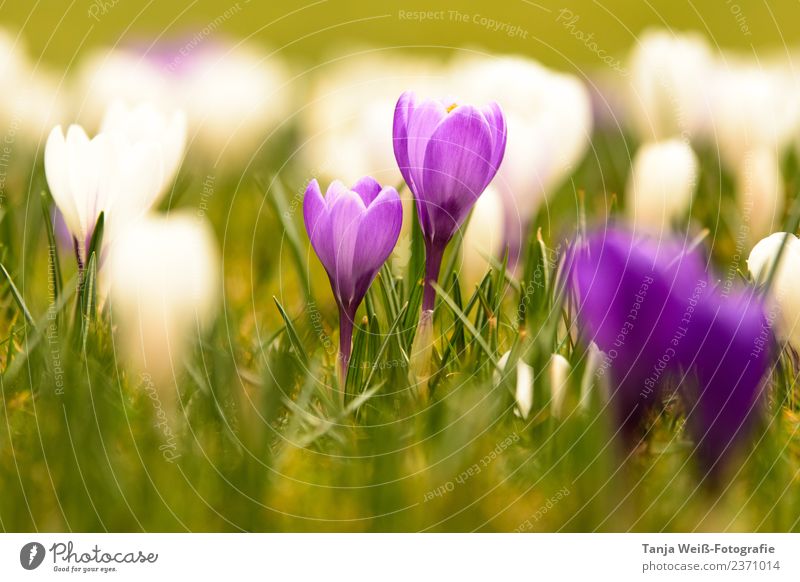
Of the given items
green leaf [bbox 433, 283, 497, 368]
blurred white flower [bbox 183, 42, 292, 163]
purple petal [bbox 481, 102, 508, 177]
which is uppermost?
blurred white flower [bbox 183, 42, 292, 163]

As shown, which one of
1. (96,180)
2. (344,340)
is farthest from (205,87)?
(344,340)

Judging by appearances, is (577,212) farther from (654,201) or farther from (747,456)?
(747,456)

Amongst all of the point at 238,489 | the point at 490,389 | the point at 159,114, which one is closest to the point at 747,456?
the point at 490,389

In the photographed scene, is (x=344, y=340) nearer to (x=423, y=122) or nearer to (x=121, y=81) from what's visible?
(x=423, y=122)

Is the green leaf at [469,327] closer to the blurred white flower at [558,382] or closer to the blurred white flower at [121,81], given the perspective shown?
the blurred white flower at [558,382]

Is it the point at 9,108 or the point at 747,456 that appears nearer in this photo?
the point at 747,456

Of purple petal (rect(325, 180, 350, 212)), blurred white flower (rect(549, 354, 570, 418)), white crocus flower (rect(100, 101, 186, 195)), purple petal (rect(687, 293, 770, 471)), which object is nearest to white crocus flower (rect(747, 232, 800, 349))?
purple petal (rect(687, 293, 770, 471))
